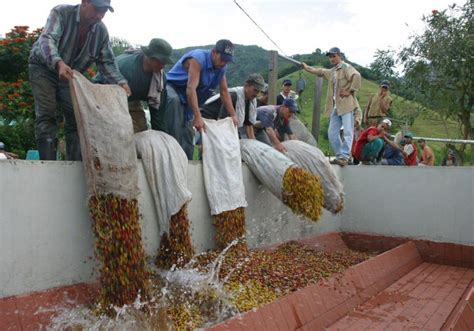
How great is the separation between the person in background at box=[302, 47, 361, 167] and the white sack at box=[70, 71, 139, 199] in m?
3.79

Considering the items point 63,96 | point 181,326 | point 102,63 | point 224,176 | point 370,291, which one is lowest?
point 370,291

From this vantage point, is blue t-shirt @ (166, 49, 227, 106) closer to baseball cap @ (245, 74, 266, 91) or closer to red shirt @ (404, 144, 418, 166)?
baseball cap @ (245, 74, 266, 91)

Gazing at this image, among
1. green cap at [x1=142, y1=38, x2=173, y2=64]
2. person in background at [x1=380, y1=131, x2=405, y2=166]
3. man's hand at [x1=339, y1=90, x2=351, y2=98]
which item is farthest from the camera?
person in background at [x1=380, y1=131, x2=405, y2=166]

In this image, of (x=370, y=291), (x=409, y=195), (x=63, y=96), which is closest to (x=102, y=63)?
(x=63, y=96)

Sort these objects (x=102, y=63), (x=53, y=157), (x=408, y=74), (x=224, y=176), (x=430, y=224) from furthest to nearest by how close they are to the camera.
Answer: (x=408, y=74) < (x=430, y=224) < (x=224, y=176) < (x=102, y=63) < (x=53, y=157)

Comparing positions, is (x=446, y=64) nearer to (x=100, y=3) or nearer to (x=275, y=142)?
(x=275, y=142)

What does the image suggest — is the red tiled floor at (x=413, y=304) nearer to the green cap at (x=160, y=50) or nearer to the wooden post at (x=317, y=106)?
the green cap at (x=160, y=50)

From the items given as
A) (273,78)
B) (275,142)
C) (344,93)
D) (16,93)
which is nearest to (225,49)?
(275,142)

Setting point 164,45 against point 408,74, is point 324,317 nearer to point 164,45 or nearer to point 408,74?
point 164,45

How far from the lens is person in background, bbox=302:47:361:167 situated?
6.42 m

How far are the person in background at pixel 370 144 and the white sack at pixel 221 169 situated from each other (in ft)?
9.96

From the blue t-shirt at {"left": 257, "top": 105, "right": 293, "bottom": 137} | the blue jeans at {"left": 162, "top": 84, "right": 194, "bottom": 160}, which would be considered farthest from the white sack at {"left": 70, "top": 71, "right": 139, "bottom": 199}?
the blue t-shirt at {"left": 257, "top": 105, "right": 293, "bottom": 137}

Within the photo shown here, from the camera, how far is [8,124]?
8875 mm

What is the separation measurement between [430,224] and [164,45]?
4.08 metres
